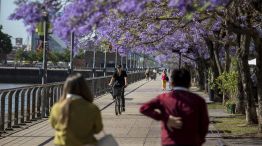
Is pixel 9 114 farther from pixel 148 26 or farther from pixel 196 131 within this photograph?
pixel 196 131

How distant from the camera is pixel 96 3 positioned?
7656mm

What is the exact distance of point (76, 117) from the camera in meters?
6.43

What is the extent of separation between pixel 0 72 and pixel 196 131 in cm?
9619

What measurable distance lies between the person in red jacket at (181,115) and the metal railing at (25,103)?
9463mm

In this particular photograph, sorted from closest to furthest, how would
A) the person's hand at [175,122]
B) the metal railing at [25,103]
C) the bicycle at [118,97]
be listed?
the person's hand at [175,122], the metal railing at [25,103], the bicycle at [118,97]

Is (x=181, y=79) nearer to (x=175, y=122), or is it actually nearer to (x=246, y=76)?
(x=175, y=122)

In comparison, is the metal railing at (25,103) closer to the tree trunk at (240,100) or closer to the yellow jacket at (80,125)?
the tree trunk at (240,100)

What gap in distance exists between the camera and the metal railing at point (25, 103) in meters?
16.1

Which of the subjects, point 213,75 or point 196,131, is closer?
point 196,131

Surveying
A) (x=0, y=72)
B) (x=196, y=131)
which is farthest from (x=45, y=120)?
(x=0, y=72)

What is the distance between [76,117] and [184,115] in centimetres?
111

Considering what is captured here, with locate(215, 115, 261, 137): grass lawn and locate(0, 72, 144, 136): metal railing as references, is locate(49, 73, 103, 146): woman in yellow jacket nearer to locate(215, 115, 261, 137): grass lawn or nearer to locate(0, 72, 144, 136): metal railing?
locate(0, 72, 144, 136): metal railing

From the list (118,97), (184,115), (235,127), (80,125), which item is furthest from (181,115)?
(118,97)

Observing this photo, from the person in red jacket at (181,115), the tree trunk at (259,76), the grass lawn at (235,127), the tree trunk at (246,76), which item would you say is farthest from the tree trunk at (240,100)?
the person in red jacket at (181,115)
